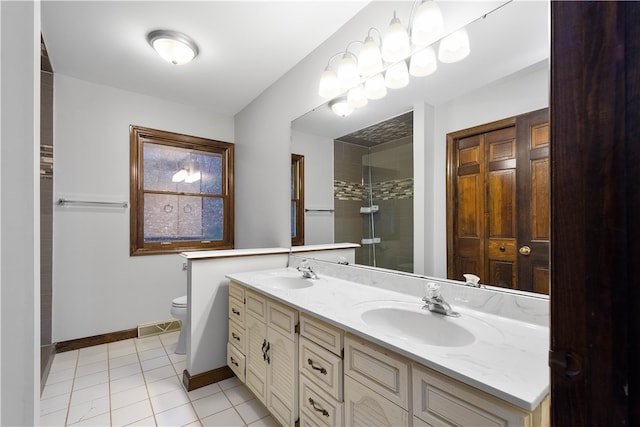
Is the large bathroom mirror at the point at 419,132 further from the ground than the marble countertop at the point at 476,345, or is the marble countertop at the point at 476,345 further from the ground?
the large bathroom mirror at the point at 419,132

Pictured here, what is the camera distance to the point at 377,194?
1.68 m

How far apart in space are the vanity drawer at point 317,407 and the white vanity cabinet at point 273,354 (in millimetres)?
70

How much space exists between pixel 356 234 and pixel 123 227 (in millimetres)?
2306

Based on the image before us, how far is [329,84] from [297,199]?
902 millimetres

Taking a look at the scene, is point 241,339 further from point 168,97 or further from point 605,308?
point 168,97

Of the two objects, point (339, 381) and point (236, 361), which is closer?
point (339, 381)

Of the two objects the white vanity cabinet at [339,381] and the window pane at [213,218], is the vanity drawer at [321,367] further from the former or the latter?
the window pane at [213,218]

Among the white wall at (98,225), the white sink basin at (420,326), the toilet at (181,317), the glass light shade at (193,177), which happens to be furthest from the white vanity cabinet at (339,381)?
the glass light shade at (193,177)

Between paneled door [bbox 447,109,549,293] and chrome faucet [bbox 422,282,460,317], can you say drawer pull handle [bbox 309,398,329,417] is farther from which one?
paneled door [bbox 447,109,549,293]

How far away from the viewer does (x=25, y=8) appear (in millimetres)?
577

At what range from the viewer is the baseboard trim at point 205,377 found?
1.95 m

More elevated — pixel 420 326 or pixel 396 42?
pixel 396 42

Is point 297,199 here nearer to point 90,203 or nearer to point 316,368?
point 316,368

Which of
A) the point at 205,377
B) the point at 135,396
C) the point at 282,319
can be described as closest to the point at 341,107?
the point at 282,319
